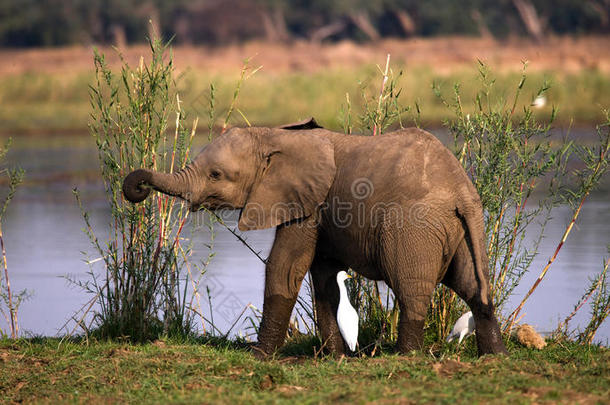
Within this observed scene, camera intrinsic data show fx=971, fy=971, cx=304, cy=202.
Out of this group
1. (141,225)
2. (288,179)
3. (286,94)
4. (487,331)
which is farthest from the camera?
(286,94)

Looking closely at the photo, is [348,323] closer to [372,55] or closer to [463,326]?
[463,326]

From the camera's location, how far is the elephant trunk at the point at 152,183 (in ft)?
21.2

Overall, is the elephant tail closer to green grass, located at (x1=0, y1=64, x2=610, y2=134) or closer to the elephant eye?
the elephant eye

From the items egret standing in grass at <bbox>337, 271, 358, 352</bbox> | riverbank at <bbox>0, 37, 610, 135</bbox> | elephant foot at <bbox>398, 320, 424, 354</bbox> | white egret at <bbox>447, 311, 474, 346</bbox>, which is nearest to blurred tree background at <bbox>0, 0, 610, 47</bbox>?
riverbank at <bbox>0, 37, 610, 135</bbox>

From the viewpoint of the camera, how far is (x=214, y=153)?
21.9ft

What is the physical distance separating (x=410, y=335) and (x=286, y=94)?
73.3ft

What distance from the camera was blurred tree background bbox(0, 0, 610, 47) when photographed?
42.6 m

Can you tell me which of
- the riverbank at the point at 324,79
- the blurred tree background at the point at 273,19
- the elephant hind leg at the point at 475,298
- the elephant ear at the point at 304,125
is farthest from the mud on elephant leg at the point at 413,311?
the blurred tree background at the point at 273,19

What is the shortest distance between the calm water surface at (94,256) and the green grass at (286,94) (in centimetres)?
820

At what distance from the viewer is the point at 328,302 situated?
7.03m

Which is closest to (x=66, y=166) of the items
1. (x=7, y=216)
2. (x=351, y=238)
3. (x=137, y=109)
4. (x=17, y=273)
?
(x=7, y=216)

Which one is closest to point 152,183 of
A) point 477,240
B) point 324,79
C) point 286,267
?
point 286,267

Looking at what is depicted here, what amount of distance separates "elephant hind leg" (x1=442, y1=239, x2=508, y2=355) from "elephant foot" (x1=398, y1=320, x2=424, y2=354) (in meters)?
0.35

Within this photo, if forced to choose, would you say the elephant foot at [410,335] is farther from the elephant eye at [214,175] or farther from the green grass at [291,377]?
the elephant eye at [214,175]
